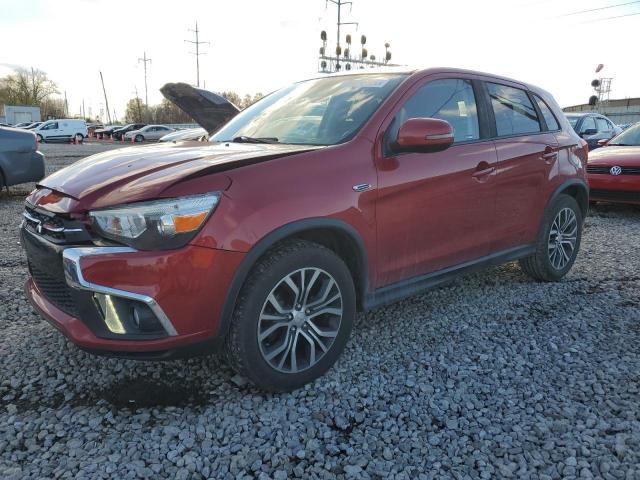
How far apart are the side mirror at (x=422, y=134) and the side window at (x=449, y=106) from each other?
238 millimetres

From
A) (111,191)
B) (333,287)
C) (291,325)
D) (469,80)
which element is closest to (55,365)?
(111,191)

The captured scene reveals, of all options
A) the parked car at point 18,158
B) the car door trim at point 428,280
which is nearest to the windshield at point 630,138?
the car door trim at point 428,280

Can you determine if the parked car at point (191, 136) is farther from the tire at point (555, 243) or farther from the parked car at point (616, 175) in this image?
the parked car at point (616, 175)

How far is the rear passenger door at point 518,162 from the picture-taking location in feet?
12.3

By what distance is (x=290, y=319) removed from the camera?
2.64 m

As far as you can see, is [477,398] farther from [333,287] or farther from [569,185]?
[569,185]

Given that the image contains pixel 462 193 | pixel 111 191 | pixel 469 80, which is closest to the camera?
pixel 111 191

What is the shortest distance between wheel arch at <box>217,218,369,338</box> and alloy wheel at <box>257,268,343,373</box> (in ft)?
0.62

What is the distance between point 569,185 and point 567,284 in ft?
2.92

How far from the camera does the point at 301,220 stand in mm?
2531

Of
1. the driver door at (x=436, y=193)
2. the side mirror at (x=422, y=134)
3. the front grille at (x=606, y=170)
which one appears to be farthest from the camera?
the front grille at (x=606, y=170)

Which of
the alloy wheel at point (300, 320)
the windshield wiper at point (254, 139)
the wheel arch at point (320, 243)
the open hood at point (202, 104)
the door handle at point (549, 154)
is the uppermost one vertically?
the open hood at point (202, 104)

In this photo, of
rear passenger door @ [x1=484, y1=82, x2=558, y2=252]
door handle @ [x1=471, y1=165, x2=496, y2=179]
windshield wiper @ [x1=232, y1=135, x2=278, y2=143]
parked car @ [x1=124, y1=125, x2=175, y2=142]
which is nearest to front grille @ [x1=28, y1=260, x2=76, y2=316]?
windshield wiper @ [x1=232, y1=135, x2=278, y2=143]

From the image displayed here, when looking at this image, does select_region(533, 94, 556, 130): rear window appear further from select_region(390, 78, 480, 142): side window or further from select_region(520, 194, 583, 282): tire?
select_region(390, 78, 480, 142): side window
